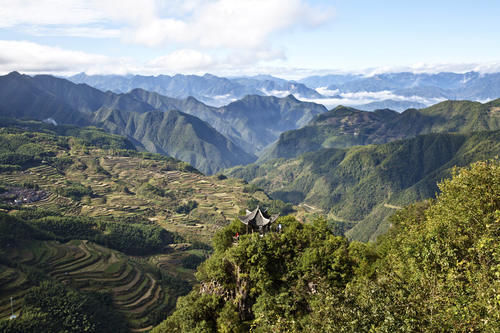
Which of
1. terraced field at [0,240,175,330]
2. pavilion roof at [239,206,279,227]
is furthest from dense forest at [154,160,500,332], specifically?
terraced field at [0,240,175,330]

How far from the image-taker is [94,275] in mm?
164125

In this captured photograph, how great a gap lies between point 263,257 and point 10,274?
460 ft

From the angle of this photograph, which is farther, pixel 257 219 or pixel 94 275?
pixel 94 275

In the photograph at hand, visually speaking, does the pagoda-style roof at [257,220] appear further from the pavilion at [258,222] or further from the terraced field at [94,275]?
the terraced field at [94,275]

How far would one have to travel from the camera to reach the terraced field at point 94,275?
5517 inches

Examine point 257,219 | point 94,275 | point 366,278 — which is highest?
point 257,219

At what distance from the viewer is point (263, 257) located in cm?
6269

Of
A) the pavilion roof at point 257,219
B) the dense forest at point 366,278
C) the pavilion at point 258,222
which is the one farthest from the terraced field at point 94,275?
the pavilion roof at point 257,219

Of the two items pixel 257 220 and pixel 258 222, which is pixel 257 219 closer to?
pixel 257 220

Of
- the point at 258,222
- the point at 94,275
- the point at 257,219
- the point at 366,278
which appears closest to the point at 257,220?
the point at 257,219

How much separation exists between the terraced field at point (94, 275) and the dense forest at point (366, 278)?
81072mm

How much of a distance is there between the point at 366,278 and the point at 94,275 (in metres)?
154

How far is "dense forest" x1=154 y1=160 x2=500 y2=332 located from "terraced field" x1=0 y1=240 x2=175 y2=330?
8107 centimetres

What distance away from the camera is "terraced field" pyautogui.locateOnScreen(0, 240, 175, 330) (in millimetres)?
140125
